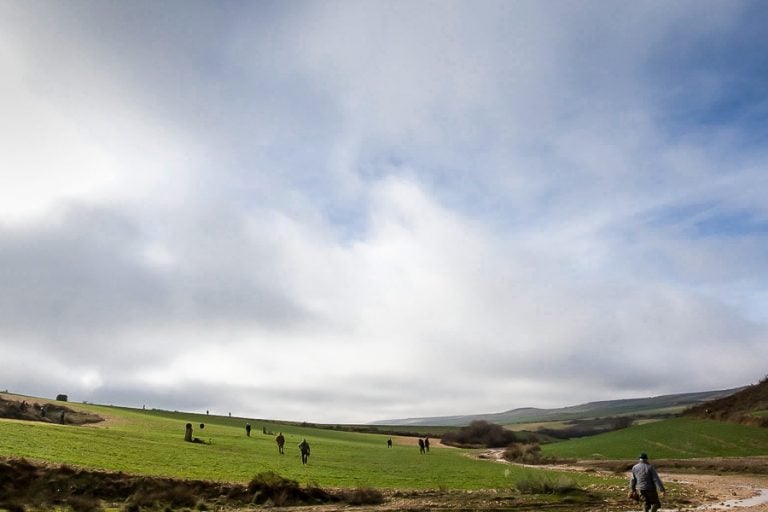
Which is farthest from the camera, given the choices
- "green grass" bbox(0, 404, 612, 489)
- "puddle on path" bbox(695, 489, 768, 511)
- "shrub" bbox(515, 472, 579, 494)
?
"green grass" bbox(0, 404, 612, 489)

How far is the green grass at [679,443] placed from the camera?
6719 cm

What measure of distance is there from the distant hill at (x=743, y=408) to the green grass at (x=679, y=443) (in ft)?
12.4

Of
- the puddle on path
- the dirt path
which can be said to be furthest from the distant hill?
the puddle on path

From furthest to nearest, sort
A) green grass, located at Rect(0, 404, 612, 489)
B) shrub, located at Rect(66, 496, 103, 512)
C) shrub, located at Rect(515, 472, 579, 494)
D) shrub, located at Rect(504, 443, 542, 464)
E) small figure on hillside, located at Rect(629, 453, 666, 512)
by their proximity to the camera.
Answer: shrub, located at Rect(504, 443, 542, 464) → green grass, located at Rect(0, 404, 612, 489) → shrub, located at Rect(515, 472, 579, 494) → shrub, located at Rect(66, 496, 103, 512) → small figure on hillside, located at Rect(629, 453, 666, 512)

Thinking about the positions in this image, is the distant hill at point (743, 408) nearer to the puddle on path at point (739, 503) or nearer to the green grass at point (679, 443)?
the green grass at point (679, 443)

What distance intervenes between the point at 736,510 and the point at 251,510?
21.8m

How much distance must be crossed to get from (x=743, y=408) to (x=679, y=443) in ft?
98.3

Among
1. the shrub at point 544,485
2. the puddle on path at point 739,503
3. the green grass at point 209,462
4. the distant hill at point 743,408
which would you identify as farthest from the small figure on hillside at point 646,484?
the distant hill at point 743,408

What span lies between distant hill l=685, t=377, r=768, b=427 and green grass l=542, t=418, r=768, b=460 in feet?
12.4

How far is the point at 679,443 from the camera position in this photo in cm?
7456

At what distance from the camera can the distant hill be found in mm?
83750

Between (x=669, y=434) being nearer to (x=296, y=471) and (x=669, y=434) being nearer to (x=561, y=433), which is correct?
(x=296, y=471)

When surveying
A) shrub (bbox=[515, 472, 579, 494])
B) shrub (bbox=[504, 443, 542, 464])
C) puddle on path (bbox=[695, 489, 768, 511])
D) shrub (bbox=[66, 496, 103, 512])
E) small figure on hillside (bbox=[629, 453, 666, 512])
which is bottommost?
shrub (bbox=[504, 443, 542, 464])

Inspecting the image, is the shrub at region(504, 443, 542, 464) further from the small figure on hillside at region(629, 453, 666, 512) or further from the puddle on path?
the small figure on hillside at region(629, 453, 666, 512)
